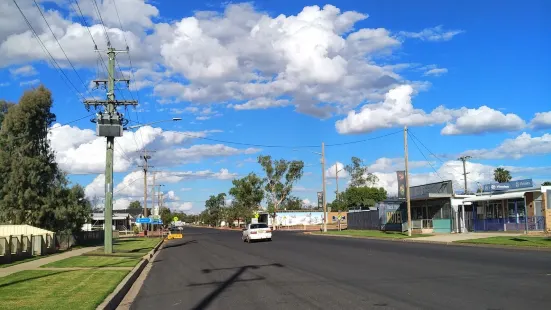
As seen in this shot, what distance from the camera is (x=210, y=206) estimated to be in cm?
19850

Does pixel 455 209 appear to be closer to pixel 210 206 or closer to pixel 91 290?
pixel 91 290

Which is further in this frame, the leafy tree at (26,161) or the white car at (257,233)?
the white car at (257,233)

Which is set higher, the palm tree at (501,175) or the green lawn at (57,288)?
the palm tree at (501,175)

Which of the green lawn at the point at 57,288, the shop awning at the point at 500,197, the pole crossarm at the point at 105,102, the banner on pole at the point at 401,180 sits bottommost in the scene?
the green lawn at the point at 57,288

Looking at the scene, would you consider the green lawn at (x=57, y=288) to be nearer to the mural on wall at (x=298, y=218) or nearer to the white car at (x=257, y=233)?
the white car at (x=257, y=233)

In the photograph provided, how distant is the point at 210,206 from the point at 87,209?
6239 inches

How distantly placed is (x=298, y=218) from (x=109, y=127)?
7889 cm

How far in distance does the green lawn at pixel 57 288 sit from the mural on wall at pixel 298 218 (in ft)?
286

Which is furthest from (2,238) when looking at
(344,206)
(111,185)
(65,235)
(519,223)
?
(344,206)

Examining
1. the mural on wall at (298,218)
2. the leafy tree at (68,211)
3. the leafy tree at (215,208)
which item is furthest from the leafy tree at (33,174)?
the leafy tree at (215,208)

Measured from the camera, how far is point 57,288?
12664 millimetres

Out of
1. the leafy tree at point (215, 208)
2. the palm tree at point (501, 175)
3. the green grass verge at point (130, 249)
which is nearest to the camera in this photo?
the green grass verge at point (130, 249)

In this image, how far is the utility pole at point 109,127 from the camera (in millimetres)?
28984

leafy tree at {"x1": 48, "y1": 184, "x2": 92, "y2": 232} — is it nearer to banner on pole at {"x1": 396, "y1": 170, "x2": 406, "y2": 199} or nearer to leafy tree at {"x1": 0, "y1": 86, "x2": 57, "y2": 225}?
leafy tree at {"x1": 0, "y1": 86, "x2": 57, "y2": 225}
